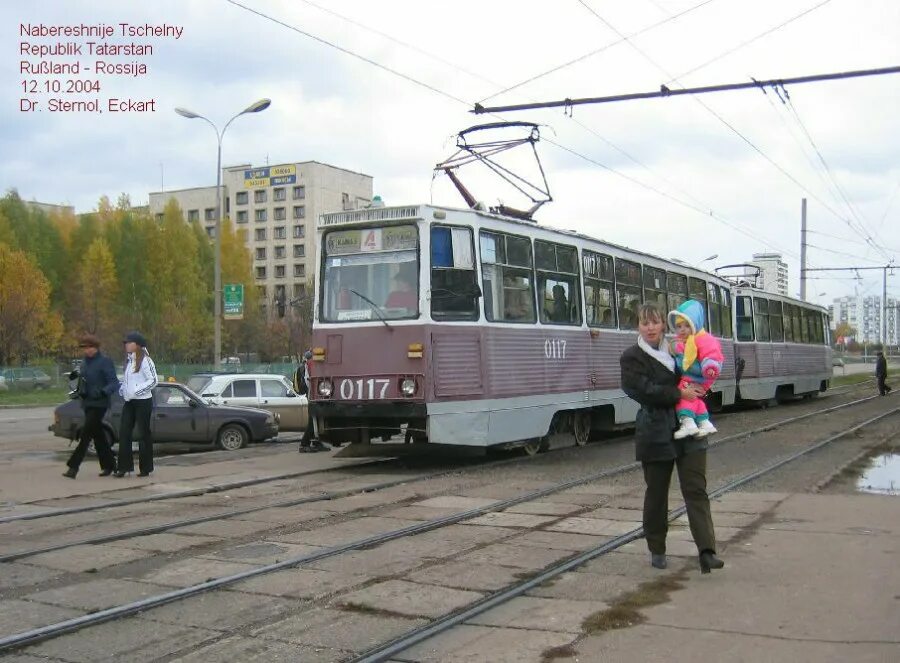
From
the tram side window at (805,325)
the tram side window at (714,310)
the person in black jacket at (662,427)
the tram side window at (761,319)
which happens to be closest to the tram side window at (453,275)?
the person in black jacket at (662,427)

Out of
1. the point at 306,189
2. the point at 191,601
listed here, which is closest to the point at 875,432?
the point at 191,601

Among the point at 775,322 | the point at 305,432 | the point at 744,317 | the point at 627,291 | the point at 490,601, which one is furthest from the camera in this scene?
the point at 775,322

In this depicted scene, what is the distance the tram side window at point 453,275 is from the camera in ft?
40.0

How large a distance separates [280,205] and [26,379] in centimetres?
7783

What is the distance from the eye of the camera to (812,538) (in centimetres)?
778

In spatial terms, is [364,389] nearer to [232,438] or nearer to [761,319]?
[232,438]

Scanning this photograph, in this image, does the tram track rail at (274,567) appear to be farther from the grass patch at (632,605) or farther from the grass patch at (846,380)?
the grass patch at (846,380)

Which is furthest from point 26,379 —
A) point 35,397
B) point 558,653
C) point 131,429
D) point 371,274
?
point 558,653

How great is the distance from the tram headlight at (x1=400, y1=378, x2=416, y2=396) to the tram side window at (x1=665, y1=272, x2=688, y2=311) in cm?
827

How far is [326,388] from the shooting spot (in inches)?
492

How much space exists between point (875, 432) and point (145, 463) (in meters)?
13.3

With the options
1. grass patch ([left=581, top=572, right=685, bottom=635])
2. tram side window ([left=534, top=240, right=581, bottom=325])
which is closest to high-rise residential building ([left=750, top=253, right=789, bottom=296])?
tram side window ([left=534, top=240, right=581, bottom=325])

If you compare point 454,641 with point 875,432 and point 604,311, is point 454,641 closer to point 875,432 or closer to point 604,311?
point 604,311

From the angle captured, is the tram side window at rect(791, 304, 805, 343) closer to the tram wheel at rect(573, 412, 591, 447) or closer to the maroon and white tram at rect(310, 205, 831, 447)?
the tram wheel at rect(573, 412, 591, 447)
